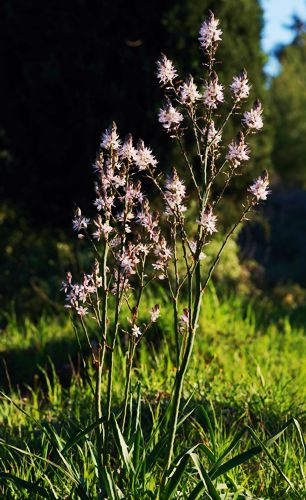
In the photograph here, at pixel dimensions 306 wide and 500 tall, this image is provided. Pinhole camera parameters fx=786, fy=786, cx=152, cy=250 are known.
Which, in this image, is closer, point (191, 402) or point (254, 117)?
point (254, 117)

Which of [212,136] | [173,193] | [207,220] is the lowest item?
[207,220]

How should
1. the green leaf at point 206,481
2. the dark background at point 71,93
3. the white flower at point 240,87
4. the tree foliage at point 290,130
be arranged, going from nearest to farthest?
the green leaf at point 206,481 < the white flower at point 240,87 < the dark background at point 71,93 < the tree foliage at point 290,130

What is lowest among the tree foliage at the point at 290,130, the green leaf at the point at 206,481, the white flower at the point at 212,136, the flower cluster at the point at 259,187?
the green leaf at the point at 206,481

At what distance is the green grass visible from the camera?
3.16m

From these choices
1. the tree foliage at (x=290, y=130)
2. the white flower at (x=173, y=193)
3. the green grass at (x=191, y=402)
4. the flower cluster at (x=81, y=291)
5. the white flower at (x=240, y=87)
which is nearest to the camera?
the white flower at (x=173, y=193)

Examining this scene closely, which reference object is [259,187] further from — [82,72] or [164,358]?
[82,72]

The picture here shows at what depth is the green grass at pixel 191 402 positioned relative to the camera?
10.4 ft

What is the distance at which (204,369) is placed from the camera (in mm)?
4934

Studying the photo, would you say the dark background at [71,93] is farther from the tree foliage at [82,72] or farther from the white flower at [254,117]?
the white flower at [254,117]

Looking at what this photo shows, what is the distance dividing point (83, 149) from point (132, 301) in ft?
8.76

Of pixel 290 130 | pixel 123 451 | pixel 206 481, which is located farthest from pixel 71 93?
pixel 290 130

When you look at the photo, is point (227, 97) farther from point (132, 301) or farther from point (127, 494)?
point (127, 494)

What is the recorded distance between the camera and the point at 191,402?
4414mm

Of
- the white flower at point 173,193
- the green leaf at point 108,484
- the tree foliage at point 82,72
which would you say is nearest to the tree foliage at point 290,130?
the tree foliage at point 82,72
